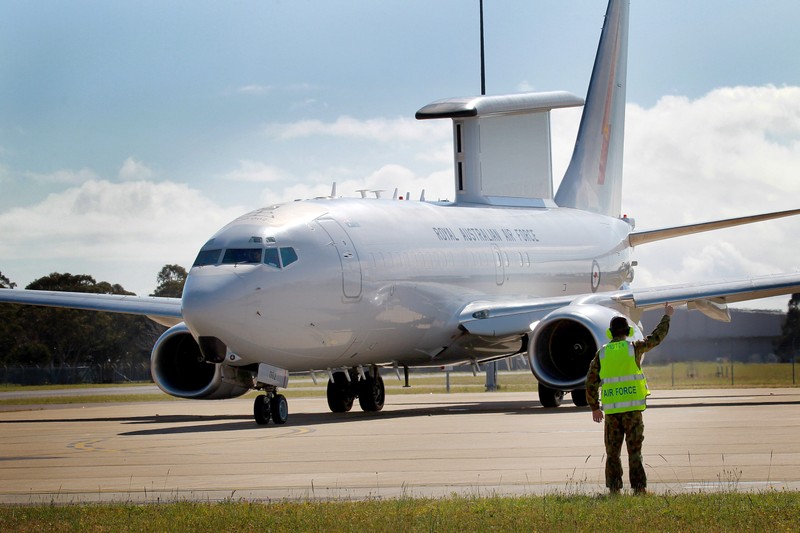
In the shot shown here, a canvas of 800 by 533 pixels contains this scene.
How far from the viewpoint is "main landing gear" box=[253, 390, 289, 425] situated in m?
23.8

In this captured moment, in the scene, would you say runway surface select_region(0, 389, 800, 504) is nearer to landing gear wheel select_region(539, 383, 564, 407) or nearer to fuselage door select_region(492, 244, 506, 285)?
landing gear wheel select_region(539, 383, 564, 407)

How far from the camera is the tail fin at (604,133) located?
4016 cm

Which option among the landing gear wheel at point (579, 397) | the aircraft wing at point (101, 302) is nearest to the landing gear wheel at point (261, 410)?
the aircraft wing at point (101, 302)

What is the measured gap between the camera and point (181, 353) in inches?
1102

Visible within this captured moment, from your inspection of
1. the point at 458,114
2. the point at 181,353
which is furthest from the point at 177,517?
the point at 458,114

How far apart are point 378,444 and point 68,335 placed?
6013cm

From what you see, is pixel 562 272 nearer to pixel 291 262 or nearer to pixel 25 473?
pixel 291 262

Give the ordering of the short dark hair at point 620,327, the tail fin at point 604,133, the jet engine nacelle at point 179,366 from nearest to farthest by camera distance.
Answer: the short dark hair at point 620,327 < the jet engine nacelle at point 179,366 < the tail fin at point 604,133

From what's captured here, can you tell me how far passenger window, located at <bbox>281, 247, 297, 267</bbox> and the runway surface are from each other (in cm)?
284

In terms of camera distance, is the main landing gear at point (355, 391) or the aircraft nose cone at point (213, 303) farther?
the main landing gear at point (355, 391)

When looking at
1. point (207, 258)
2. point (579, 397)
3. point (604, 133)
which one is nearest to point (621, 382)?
point (207, 258)

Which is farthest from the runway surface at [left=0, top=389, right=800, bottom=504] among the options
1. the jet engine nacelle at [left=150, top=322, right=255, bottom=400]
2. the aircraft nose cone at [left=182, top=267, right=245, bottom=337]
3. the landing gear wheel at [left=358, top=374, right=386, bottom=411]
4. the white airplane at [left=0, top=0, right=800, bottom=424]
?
the aircraft nose cone at [left=182, top=267, right=245, bottom=337]

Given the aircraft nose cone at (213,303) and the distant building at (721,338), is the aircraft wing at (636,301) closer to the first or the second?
the aircraft nose cone at (213,303)

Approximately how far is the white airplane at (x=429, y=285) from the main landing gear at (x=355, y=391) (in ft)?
0.11
